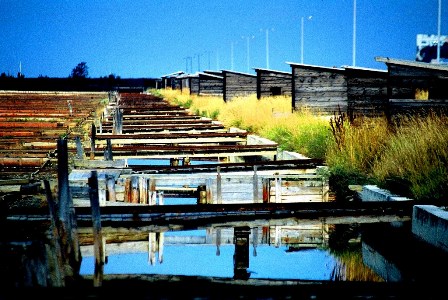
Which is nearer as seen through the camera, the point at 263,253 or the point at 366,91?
the point at 263,253

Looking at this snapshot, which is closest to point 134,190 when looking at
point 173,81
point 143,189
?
point 143,189

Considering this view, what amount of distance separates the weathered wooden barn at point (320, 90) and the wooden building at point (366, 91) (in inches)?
164

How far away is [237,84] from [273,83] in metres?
5.80

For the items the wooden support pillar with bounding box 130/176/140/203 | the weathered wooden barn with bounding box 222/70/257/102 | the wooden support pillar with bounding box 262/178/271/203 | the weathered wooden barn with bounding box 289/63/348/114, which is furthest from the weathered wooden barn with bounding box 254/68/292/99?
the wooden support pillar with bounding box 130/176/140/203

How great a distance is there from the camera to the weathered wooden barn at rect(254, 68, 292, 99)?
3008 centimetres

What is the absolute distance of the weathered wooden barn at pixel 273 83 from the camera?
98.7ft

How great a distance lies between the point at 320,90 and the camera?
74.2 ft

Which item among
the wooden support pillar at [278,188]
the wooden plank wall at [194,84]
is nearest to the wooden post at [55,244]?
the wooden support pillar at [278,188]

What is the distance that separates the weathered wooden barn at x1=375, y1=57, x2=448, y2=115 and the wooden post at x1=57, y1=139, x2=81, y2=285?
9741mm

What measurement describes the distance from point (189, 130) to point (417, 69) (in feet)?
26.8

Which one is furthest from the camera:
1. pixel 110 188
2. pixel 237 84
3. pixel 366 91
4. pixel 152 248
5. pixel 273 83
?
pixel 237 84

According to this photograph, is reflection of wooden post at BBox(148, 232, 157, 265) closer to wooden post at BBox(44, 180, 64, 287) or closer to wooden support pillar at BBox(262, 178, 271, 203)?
wooden support pillar at BBox(262, 178, 271, 203)

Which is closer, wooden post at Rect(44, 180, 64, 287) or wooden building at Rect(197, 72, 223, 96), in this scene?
wooden post at Rect(44, 180, 64, 287)

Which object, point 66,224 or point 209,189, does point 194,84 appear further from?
point 66,224
